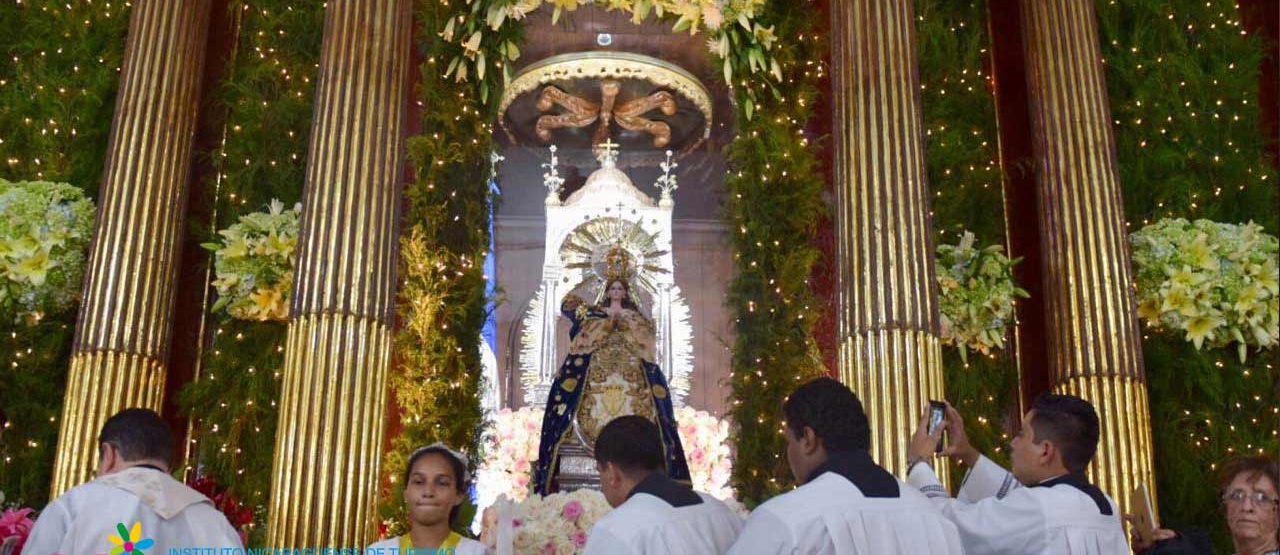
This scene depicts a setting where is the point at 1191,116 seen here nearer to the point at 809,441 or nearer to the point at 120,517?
the point at 809,441

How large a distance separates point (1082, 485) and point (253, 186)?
5.02 metres

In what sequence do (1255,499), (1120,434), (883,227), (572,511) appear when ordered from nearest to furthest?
(1255,499) < (572,511) < (1120,434) < (883,227)

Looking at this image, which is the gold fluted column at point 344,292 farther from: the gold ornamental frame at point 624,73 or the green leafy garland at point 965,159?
the green leafy garland at point 965,159

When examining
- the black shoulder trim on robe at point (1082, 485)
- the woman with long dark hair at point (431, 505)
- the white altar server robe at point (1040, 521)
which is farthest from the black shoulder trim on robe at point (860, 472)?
the woman with long dark hair at point (431, 505)

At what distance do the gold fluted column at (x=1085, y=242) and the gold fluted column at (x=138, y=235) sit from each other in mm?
4787

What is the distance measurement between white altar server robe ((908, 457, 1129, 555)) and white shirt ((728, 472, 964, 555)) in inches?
15.8

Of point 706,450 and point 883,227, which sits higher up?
point 883,227

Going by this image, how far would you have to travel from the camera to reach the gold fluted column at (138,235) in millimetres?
6598

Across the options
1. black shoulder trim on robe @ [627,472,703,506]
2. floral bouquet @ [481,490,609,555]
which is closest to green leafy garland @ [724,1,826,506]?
floral bouquet @ [481,490,609,555]

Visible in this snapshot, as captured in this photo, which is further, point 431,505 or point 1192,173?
point 1192,173

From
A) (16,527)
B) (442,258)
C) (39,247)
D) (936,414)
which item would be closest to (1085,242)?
(936,414)

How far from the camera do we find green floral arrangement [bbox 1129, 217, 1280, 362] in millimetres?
7242

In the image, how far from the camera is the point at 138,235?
272 inches

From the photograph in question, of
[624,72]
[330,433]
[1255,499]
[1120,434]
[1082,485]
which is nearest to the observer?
[1082,485]
